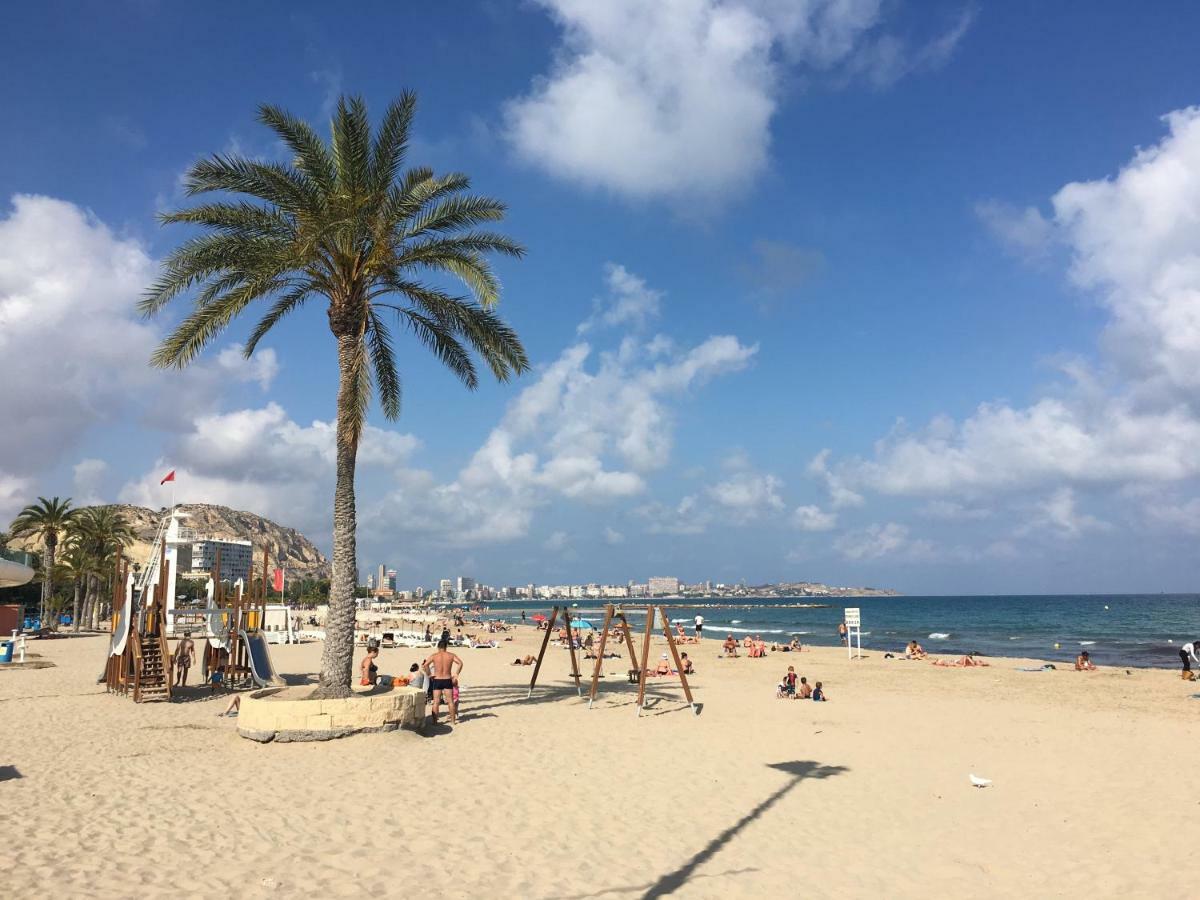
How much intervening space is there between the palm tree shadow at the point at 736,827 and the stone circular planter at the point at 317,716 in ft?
20.1

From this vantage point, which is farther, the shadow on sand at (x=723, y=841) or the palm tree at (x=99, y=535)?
the palm tree at (x=99, y=535)

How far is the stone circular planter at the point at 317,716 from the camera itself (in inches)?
441

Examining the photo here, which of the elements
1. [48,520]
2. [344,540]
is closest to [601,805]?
[344,540]

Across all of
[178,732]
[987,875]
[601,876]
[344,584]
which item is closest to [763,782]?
[987,875]

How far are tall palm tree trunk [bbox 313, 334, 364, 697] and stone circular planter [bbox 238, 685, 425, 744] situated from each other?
0.56 m

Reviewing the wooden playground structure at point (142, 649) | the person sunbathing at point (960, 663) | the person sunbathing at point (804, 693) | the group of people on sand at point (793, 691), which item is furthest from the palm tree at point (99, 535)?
the person sunbathing at point (960, 663)

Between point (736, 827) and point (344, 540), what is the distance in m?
8.11

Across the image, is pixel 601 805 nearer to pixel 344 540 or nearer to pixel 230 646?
pixel 344 540

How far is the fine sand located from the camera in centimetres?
Answer: 636

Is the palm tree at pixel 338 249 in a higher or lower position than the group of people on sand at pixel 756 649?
higher

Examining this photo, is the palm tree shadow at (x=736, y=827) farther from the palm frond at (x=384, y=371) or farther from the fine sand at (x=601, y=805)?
the palm frond at (x=384, y=371)

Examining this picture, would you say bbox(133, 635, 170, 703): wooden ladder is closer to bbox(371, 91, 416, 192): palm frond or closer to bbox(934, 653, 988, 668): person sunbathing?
bbox(371, 91, 416, 192): palm frond

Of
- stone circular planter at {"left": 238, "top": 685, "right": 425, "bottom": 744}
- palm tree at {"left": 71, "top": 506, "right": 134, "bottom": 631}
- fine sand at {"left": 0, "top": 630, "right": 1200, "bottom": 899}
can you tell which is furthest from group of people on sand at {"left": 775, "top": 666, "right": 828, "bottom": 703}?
palm tree at {"left": 71, "top": 506, "right": 134, "bottom": 631}

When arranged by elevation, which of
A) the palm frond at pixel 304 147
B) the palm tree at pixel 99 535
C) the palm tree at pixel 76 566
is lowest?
the palm tree at pixel 76 566
